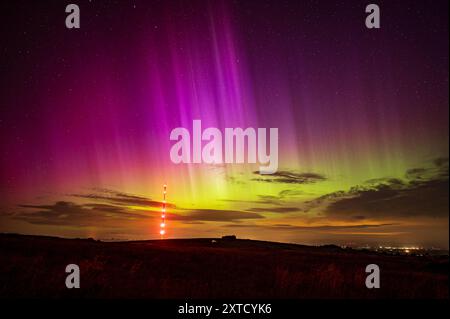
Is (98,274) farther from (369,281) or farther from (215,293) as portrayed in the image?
(369,281)

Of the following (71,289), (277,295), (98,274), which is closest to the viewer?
(71,289)

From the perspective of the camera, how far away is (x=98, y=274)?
1288 centimetres

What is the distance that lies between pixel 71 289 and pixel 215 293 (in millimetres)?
3858

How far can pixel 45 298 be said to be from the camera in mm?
9453
